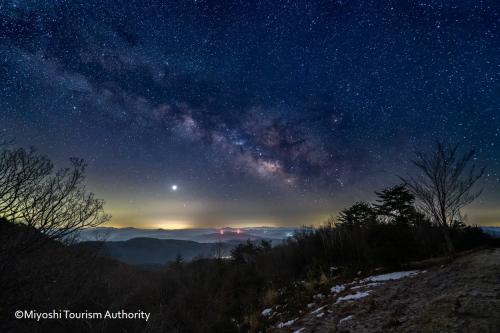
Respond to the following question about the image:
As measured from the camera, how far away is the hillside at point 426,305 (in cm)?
323

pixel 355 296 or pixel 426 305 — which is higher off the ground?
pixel 426 305

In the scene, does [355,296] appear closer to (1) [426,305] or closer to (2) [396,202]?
(1) [426,305]

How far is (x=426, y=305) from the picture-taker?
4145mm

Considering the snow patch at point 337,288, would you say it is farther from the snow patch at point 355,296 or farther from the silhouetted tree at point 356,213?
the silhouetted tree at point 356,213

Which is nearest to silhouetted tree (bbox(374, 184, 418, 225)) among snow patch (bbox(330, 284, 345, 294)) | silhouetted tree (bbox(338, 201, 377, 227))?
silhouetted tree (bbox(338, 201, 377, 227))

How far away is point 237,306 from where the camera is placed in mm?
12797

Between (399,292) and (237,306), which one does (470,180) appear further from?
(237,306)

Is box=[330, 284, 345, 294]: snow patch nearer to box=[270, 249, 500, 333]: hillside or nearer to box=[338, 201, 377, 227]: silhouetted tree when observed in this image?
box=[270, 249, 500, 333]: hillside

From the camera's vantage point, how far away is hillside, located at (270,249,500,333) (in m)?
3.23

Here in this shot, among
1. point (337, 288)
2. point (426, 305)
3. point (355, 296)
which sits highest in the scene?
point (426, 305)

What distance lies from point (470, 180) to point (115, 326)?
52.8 ft

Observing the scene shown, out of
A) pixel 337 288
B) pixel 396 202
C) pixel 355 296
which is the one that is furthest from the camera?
pixel 396 202

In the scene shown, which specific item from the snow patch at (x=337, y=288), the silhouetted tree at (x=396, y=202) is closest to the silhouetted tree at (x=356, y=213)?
the silhouetted tree at (x=396, y=202)

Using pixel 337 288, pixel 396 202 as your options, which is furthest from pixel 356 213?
pixel 337 288
